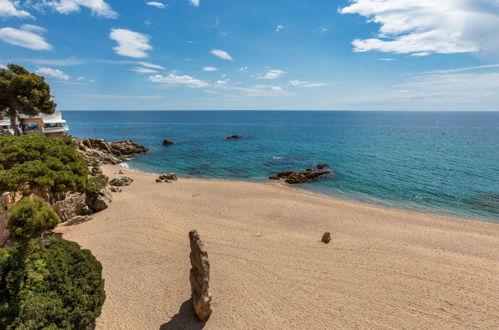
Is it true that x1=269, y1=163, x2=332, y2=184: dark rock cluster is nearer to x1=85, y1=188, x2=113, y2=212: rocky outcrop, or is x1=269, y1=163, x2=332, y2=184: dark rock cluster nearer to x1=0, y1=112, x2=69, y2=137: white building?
x1=85, y1=188, x2=113, y2=212: rocky outcrop

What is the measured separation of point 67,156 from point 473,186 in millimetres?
A: 48988

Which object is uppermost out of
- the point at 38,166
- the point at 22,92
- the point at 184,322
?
the point at 22,92

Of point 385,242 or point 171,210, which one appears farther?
point 171,210

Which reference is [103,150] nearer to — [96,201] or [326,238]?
[96,201]

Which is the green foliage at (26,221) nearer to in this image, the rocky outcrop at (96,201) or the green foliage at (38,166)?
the green foliage at (38,166)

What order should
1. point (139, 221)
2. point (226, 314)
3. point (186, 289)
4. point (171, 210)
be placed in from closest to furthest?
point (226, 314), point (186, 289), point (139, 221), point (171, 210)

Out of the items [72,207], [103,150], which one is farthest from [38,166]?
[103,150]

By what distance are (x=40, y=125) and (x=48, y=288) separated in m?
46.9

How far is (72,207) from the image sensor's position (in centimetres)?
2158

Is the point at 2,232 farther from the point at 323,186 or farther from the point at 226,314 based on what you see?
the point at 323,186

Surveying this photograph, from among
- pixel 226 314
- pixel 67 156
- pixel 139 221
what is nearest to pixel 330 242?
pixel 226 314

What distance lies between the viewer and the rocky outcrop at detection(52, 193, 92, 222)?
20.6 metres

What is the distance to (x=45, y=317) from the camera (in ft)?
27.7

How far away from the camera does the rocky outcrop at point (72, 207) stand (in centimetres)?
2062
